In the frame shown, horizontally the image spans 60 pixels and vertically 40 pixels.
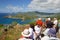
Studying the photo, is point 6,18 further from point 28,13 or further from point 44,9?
point 44,9

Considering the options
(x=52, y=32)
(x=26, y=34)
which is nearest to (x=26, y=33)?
(x=26, y=34)

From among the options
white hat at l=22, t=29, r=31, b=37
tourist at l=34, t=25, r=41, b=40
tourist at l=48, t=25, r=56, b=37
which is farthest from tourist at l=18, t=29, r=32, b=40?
tourist at l=48, t=25, r=56, b=37

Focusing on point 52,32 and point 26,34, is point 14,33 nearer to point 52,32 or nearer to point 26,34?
point 26,34

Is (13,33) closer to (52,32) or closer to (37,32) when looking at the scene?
(37,32)

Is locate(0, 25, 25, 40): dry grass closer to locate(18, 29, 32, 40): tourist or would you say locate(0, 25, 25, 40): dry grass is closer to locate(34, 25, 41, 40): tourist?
locate(18, 29, 32, 40): tourist

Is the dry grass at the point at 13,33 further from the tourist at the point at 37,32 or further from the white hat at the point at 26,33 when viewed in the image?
the tourist at the point at 37,32

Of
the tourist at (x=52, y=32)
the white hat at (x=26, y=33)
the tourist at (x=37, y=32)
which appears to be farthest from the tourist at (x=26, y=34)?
the tourist at (x=52, y=32)

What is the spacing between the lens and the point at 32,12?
3396mm

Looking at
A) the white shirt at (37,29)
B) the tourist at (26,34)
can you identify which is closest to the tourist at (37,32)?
the white shirt at (37,29)

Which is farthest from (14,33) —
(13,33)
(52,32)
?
(52,32)

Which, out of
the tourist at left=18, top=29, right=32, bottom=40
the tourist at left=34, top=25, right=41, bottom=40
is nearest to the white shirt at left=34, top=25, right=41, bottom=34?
the tourist at left=34, top=25, right=41, bottom=40

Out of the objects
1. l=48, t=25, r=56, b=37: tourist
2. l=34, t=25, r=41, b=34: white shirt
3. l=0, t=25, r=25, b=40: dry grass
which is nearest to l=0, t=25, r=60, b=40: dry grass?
l=0, t=25, r=25, b=40: dry grass

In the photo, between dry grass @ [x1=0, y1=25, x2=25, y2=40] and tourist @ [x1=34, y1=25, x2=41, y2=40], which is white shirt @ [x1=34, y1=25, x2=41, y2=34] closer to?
tourist @ [x1=34, y1=25, x2=41, y2=40]

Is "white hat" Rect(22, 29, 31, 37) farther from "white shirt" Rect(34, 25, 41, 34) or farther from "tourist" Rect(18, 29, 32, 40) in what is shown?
"white shirt" Rect(34, 25, 41, 34)
